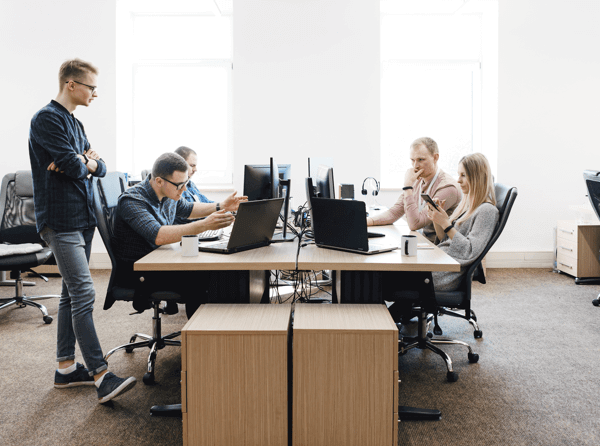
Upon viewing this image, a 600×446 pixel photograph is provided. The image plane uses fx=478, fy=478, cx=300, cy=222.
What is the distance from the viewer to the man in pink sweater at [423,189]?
2822 millimetres

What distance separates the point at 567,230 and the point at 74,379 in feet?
14.3

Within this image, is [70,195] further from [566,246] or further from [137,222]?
[566,246]

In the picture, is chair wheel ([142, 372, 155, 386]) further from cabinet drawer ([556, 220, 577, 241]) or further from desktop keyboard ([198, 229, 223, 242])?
cabinet drawer ([556, 220, 577, 241])

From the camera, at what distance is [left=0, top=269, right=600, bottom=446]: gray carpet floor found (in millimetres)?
1869

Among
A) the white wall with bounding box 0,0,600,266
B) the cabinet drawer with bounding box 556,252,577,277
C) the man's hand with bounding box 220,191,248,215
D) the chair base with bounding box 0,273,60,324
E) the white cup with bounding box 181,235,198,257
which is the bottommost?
the chair base with bounding box 0,273,60,324

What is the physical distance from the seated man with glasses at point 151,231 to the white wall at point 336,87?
9.32 ft

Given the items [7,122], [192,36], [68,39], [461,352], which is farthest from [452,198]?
[7,122]

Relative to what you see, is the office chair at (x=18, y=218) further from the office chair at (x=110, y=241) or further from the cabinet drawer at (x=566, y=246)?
the cabinet drawer at (x=566, y=246)

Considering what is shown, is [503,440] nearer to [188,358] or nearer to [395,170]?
[188,358]

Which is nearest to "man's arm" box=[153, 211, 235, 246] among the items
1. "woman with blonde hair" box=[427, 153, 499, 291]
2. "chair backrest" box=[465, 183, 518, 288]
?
"woman with blonde hair" box=[427, 153, 499, 291]

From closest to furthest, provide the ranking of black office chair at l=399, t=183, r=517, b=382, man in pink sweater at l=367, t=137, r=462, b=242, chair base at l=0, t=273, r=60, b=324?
1. black office chair at l=399, t=183, r=517, b=382
2. man in pink sweater at l=367, t=137, r=462, b=242
3. chair base at l=0, t=273, r=60, b=324

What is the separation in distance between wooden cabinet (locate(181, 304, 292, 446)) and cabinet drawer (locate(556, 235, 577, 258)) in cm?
386

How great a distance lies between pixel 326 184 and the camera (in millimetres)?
2639

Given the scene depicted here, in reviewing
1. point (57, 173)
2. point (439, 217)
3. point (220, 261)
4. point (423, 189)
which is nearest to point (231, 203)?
point (220, 261)
